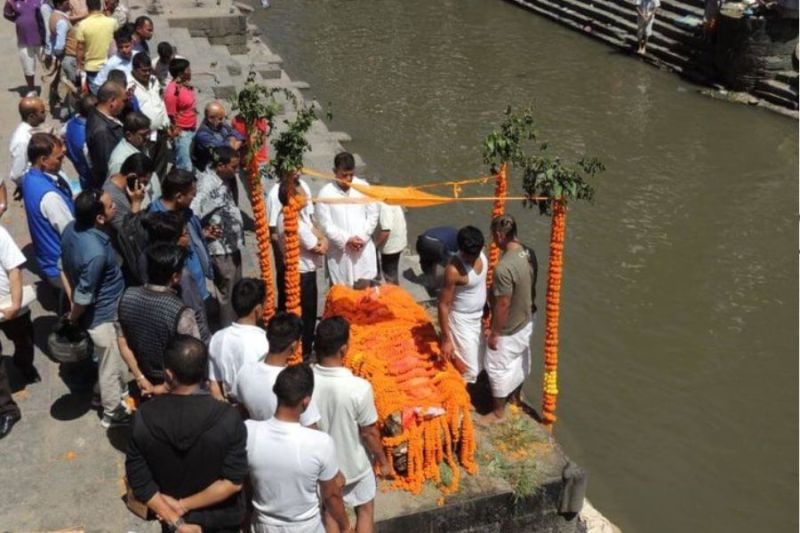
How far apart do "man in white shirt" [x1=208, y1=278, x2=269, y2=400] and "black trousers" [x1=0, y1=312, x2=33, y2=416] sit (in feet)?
6.01

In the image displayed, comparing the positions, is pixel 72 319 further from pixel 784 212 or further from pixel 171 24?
pixel 171 24

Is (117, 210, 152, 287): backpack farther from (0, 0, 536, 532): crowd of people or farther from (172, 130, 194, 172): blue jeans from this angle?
(172, 130, 194, 172): blue jeans

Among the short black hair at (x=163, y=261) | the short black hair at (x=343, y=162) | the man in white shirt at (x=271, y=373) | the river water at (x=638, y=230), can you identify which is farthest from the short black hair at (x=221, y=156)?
the river water at (x=638, y=230)

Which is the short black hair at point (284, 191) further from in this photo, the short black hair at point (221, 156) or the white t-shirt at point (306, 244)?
the short black hair at point (221, 156)

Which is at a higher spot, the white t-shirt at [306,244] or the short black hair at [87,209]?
the short black hair at [87,209]

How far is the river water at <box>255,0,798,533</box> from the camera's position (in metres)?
7.66

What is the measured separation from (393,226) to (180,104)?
9.88 ft

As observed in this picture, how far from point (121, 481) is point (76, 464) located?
376 mm

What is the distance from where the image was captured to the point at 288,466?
13.5 ft

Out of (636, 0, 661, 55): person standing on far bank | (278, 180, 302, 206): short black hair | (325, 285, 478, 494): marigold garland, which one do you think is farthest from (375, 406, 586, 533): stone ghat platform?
(636, 0, 661, 55): person standing on far bank

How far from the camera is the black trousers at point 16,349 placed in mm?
6031

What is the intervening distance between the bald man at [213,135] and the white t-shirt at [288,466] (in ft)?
11.3

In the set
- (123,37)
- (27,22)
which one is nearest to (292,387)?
(123,37)

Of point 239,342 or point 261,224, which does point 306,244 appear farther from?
point 239,342
